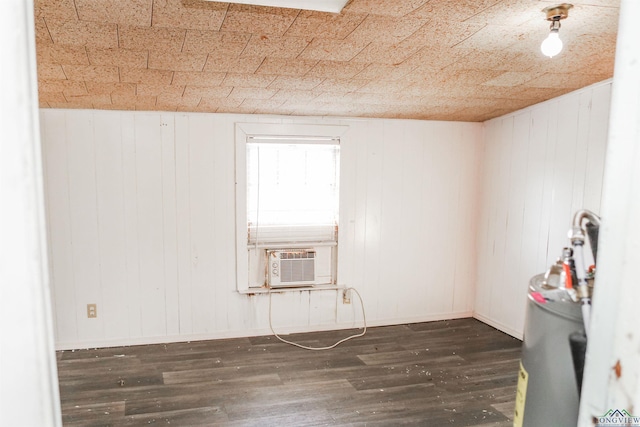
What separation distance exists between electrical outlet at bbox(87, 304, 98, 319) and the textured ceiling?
1.63 metres

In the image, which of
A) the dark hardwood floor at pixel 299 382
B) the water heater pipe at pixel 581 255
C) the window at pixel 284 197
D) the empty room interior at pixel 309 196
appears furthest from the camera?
the window at pixel 284 197

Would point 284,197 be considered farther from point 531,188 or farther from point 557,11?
point 557,11

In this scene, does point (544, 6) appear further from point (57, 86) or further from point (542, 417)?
point (57, 86)

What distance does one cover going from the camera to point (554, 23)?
1707 millimetres

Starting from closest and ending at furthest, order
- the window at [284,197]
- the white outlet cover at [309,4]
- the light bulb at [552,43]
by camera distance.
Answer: the white outlet cover at [309,4] → the light bulb at [552,43] → the window at [284,197]

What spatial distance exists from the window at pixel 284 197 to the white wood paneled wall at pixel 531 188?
1523mm

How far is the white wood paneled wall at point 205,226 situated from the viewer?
3.45 meters

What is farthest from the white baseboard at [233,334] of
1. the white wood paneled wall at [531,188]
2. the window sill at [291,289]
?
the white wood paneled wall at [531,188]

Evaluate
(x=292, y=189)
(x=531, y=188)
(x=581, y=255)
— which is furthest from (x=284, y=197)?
(x=581, y=255)

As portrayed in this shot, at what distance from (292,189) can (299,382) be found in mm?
1660

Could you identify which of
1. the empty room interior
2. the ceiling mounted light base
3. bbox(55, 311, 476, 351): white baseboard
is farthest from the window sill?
the ceiling mounted light base

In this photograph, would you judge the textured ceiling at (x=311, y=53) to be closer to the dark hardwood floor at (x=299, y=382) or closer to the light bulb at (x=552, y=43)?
the light bulb at (x=552, y=43)

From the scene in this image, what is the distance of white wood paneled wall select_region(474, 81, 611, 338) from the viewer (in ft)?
9.88

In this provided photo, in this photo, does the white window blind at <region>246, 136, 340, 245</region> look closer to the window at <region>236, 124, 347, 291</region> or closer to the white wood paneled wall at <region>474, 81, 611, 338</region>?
the window at <region>236, 124, 347, 291</region>
